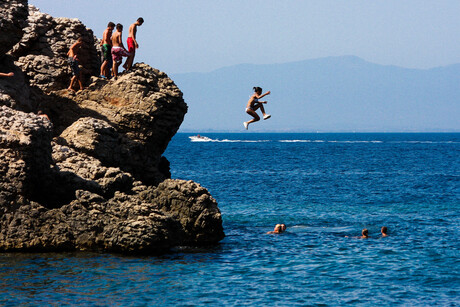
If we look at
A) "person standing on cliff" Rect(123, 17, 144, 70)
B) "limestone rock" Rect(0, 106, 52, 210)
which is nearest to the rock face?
"limestone rock" Rect(0, 106, 52, 210)

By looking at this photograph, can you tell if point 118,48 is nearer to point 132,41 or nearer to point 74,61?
point 132,41

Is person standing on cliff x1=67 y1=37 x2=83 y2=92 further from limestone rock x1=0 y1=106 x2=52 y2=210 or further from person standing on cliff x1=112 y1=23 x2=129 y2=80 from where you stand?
limestone rock x1=0 y1=106 x2=52 y2=210

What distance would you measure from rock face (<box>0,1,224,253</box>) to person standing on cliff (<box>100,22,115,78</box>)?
81 cm

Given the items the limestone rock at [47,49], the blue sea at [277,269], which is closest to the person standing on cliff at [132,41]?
the limestone rock at [47,49]

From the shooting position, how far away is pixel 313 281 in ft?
67.1

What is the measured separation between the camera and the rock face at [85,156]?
70.6ft

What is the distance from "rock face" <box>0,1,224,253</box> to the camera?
21531 millimetres

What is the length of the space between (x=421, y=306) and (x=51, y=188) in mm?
13167

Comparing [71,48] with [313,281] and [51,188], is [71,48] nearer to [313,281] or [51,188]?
[51,188]

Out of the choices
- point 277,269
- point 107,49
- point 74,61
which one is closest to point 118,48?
point 107,49

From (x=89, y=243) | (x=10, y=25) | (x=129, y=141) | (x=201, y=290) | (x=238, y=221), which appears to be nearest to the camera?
(x=201, y=290)

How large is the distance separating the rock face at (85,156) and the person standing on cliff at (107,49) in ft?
2.67

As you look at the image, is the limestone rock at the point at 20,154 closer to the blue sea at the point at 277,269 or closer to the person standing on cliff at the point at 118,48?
the blue sea at the point at 277,269

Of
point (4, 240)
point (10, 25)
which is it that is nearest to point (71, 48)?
point (10, 25)
